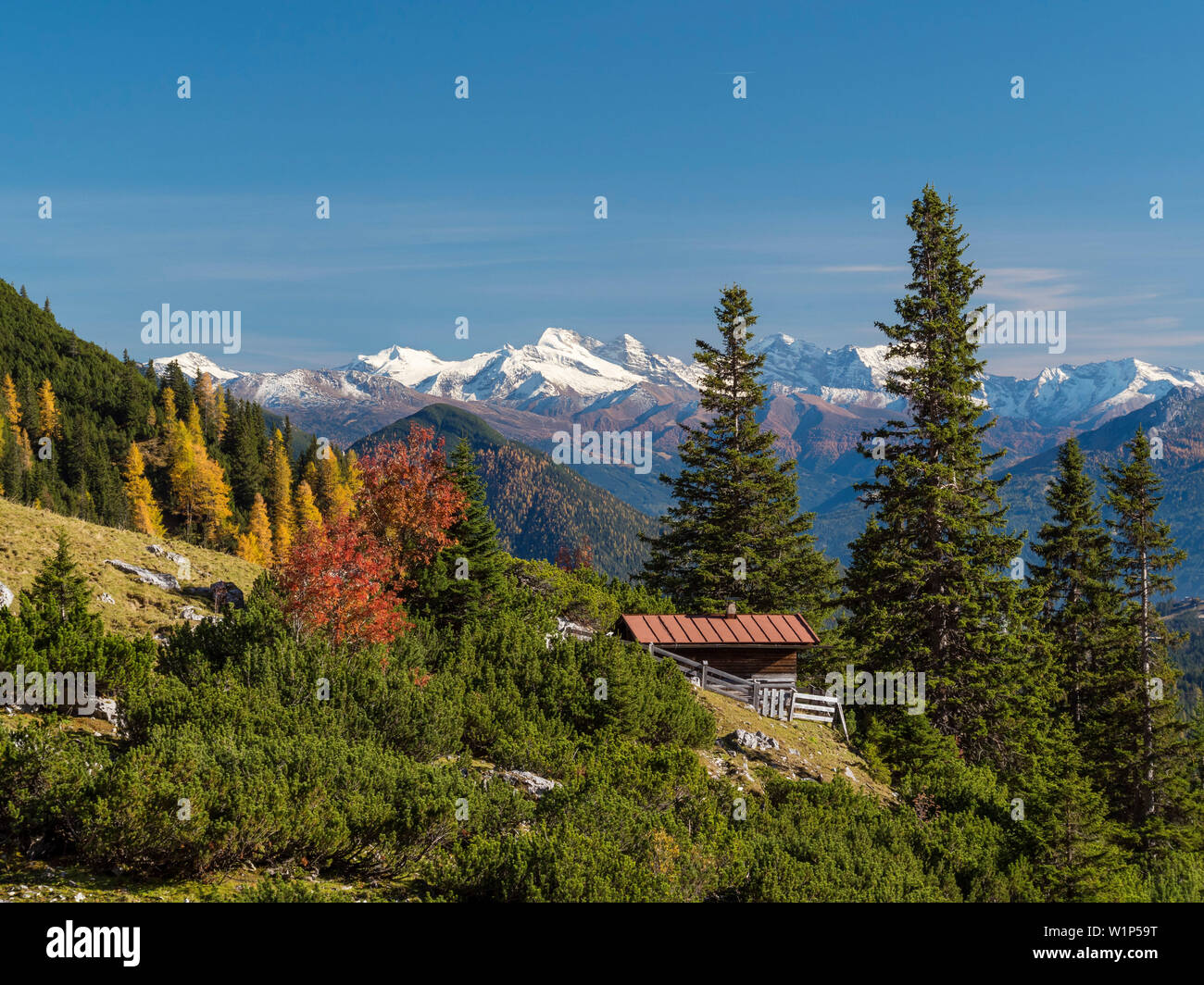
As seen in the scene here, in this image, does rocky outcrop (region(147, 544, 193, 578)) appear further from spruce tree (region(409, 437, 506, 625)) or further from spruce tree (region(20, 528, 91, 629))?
spruce tree (region(20, 528, 91, 629))

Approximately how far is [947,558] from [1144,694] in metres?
10.6

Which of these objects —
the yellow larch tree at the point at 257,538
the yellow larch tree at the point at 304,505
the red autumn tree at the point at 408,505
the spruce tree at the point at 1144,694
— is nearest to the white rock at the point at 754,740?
the red autumn tree at the point at 408,505

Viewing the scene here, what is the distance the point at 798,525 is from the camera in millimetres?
Answer: 41406

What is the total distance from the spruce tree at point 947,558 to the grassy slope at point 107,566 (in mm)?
23017

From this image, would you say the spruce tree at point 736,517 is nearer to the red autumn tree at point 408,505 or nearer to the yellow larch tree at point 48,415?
the red autumn tree at point 408,505

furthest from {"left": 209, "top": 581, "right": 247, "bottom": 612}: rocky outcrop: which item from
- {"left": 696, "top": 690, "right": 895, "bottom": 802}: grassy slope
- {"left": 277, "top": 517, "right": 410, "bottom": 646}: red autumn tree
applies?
{"left": 696, "top": 690, "right": 895, "bottom": 802}: grassy slope

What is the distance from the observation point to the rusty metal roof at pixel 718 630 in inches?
1086

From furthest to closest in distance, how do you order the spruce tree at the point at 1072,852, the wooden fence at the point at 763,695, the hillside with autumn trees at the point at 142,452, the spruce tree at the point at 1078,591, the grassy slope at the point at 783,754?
the hillside with autumn trees at the point at 142,452, the spruce tree at the point at 1078,591, the wooden fence at the point at 763,695, the grassy slope at the point at 783,754, the spruce tree at the point at 1072,852

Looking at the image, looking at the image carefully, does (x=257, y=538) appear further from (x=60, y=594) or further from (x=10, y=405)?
(x=60, y=594)

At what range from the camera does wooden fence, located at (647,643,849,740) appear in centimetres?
2600

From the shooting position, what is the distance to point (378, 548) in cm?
2367

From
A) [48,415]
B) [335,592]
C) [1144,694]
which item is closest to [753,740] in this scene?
[335,592]

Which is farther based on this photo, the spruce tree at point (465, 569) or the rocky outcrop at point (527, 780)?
the spruce tree at point (465, 569)
